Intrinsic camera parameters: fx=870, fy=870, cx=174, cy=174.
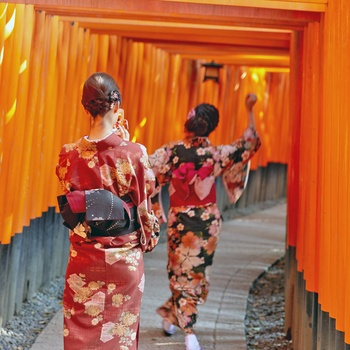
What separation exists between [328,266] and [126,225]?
128 centimetres

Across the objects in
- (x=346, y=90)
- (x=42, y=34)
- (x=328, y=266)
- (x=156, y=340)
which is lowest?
(x=156, y=340)

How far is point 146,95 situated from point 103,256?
6473mm

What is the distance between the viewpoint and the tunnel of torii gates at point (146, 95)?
4.99 metres

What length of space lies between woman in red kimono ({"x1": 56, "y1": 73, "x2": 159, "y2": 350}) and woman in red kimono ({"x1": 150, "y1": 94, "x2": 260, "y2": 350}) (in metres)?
1.98

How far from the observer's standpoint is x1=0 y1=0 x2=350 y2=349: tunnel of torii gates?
16.4ft

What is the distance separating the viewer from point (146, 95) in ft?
35.2

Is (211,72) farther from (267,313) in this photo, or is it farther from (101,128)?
(101,128)

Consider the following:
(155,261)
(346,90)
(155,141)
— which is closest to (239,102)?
(155,141)

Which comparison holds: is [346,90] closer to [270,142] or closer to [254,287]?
[254,287]

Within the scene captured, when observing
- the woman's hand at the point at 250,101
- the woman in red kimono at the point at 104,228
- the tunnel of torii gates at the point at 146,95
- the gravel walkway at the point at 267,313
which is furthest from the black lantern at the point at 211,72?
the woman in red kimono at the point at 104,228

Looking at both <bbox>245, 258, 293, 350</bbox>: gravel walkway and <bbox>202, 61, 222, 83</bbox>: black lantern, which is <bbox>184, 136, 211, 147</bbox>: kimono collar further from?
<bbox>202, 61, 222, 83</bbox>: black lantern

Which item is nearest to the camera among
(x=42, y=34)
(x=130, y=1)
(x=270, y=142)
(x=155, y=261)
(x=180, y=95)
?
(x=130, y=1)

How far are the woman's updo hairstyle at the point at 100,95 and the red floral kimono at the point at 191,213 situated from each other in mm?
2094

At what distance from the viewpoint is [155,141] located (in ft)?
37.4
